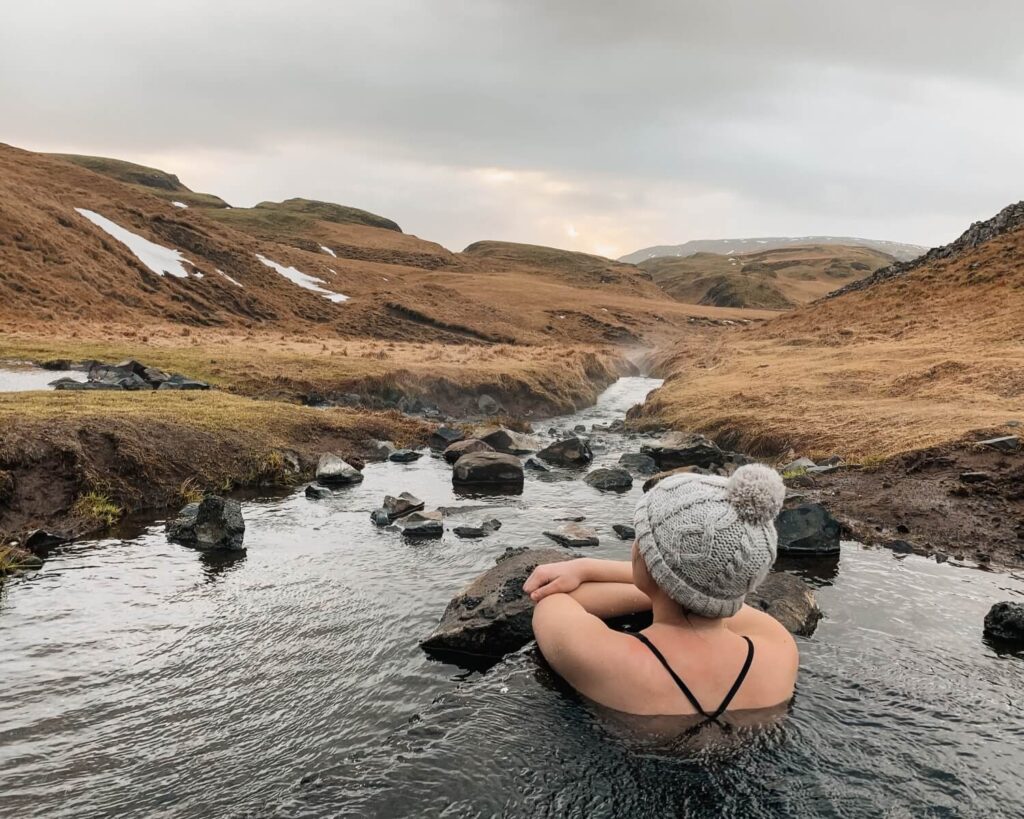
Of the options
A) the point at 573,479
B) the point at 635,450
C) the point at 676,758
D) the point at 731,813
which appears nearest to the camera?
the point at 731,813

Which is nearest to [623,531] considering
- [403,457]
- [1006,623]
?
[1006,623]

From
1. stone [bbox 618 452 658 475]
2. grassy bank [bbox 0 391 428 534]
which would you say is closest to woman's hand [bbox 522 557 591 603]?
grassy bank [bbox 0 391 428 534]

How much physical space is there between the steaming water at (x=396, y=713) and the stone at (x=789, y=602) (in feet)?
0.64

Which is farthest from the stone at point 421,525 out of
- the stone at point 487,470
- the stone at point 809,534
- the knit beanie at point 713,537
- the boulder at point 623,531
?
the knit beanie at point 713,537

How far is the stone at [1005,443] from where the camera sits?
15227mm

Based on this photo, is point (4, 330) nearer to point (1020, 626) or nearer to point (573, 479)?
point (573, 479)

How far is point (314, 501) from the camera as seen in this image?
14953 mm

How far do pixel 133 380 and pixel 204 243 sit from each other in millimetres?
55862

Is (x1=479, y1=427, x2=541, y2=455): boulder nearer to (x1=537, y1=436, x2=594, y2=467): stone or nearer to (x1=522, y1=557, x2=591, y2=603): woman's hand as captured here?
(x1=537, y1=436, x2=594, y2=467): stone

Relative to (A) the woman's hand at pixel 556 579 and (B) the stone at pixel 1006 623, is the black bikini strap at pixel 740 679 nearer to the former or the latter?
(A) the woman's hand at pixel 556 579

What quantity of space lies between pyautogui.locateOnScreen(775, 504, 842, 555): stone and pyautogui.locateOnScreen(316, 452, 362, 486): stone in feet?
32.4

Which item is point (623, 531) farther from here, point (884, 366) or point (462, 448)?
point (884, 366)

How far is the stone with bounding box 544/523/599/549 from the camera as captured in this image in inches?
473

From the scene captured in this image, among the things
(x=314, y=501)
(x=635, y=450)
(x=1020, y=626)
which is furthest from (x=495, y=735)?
(x=635, y=450)
